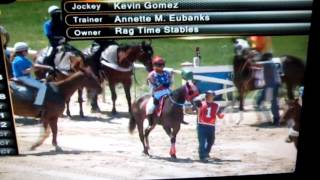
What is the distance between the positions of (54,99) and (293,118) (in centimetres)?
115

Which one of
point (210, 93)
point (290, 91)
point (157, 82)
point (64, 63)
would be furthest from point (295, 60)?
point (64, 63)

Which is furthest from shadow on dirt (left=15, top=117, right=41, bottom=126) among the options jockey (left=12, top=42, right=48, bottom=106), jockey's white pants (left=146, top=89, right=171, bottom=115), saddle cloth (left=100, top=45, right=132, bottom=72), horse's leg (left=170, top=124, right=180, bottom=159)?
horse's leg (left=170, top=124, right=180, bottom=159)

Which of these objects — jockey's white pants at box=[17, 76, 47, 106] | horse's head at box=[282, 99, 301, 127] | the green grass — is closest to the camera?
the green grass

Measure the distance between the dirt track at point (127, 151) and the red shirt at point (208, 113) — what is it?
0.04 meters

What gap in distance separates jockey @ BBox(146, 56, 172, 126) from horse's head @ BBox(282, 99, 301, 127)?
0.59m

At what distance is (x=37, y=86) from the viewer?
108 inches

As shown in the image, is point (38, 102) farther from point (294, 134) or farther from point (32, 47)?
point (294, 134)

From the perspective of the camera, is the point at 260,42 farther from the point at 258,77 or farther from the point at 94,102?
the point at 94,102

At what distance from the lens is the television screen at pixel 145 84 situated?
2.70 meters

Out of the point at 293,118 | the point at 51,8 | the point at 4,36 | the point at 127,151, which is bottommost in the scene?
the point at 127,151

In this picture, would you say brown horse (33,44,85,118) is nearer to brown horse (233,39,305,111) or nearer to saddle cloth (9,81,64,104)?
saddle cloth (9,81,64,104)

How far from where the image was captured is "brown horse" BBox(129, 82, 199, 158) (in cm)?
284

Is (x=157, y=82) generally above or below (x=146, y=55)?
below

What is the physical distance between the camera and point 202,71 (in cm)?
281
